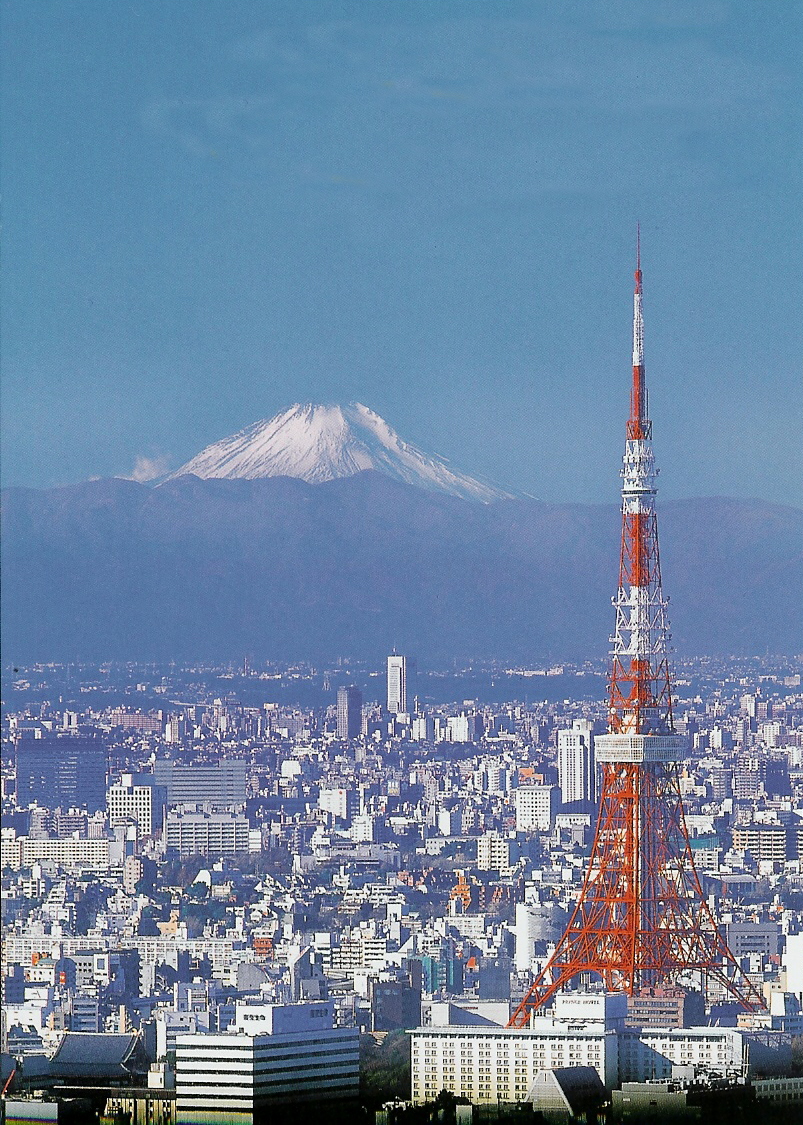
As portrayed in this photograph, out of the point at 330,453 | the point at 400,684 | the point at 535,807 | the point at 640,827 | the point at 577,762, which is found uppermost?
the point at 330,453

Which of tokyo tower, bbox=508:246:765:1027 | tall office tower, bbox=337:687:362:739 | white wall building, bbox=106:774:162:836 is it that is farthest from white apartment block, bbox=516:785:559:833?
white wall building, bbox=106:774:162:836

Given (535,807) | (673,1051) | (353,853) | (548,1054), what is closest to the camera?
(548,1054)

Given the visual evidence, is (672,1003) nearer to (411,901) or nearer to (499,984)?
(499,984)

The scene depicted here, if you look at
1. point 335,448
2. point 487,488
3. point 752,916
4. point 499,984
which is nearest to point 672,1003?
point 499,984

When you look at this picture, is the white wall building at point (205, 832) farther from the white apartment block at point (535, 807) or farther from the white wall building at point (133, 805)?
the white apartment block at point (535, 807)

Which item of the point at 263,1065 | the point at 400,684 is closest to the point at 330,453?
the point at 400,684

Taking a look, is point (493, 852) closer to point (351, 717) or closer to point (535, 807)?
point (535, 807)

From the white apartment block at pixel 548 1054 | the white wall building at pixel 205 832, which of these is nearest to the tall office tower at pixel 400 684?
the white wall building at pixel 205 832
